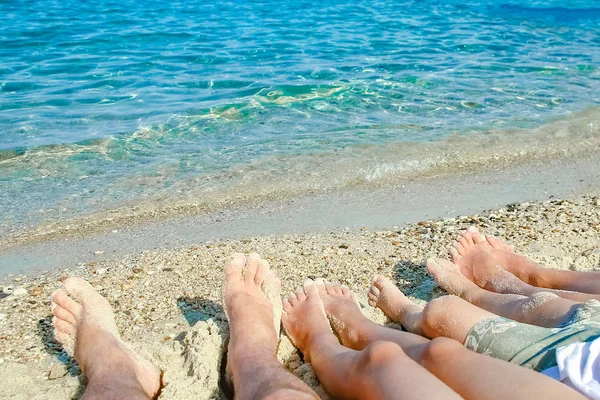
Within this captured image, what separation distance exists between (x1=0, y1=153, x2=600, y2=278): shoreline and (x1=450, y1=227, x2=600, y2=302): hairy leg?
39.8 inches

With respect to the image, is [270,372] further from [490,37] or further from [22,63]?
[490,37]

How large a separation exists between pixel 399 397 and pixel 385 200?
133 inches

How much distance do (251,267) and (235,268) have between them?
0.09 m

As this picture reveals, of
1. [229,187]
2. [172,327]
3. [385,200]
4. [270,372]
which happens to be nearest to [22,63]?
[229,187]

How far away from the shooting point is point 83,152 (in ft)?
20.3

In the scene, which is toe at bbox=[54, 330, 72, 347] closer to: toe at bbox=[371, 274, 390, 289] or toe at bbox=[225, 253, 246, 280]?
toe at bbox=[225, 253, 246, 280]

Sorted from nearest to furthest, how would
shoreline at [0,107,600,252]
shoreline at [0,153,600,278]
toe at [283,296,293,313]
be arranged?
toe at [283,296,293,313]
shoreline at [0,153,600,278]
shoreline at [0,107,600,252]

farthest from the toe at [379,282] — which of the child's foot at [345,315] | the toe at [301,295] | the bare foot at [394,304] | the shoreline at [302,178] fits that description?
the shoreline at [302,178]

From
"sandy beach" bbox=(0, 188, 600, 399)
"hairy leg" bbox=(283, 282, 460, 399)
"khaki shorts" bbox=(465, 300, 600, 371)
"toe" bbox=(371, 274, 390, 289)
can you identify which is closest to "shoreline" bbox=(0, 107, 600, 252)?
"sandy beach" bbox=(0, 188, 600, 399)

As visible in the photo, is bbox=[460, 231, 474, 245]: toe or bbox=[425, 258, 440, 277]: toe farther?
bbox=[460, 231, 474, 245]: toe

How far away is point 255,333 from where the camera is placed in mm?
2650

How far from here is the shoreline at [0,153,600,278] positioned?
4.39 meters

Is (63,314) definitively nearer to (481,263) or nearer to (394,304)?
(394,304)

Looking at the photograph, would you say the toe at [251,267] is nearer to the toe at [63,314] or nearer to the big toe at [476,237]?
the toe at [63,314]
